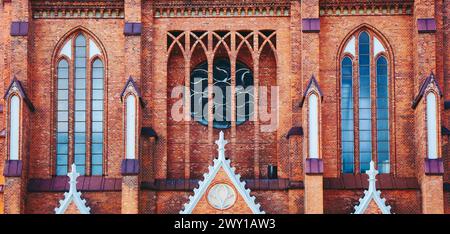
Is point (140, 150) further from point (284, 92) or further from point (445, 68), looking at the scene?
point (445, 68)

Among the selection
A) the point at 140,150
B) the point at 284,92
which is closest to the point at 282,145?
the point at 284,92

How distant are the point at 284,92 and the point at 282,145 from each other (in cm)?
210

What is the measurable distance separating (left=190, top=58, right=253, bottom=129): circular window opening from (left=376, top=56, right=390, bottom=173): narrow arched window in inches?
Result: 199

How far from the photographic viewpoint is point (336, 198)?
53719 millimetres

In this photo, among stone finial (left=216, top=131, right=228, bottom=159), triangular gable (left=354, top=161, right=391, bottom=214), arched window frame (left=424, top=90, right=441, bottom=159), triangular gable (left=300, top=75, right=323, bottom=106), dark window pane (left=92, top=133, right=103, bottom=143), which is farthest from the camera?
dark window pane (left=92, top=133, right=103, bottom=143)

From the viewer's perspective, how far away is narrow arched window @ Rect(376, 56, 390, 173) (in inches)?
2156

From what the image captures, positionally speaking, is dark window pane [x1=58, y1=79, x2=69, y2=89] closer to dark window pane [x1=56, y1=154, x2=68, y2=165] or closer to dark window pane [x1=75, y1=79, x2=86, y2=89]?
dark window pane [x1=75, y1=79, x2=86, y2=89]

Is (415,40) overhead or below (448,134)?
overhead

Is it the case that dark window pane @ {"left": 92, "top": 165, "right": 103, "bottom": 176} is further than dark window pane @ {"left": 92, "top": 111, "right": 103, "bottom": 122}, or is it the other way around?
dark window pane @ {"left": 92, "top": 111, "right": 103, "bottom": 122}

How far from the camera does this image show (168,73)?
183 ft

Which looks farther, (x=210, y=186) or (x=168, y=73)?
(x=168, y=73)

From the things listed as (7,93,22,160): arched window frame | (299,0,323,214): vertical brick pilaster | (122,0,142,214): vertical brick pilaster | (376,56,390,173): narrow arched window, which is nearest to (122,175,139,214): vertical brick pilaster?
(122,0,142,214): vertical brick pilaster

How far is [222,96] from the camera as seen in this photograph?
55750 mm

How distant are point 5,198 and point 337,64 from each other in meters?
13.9
